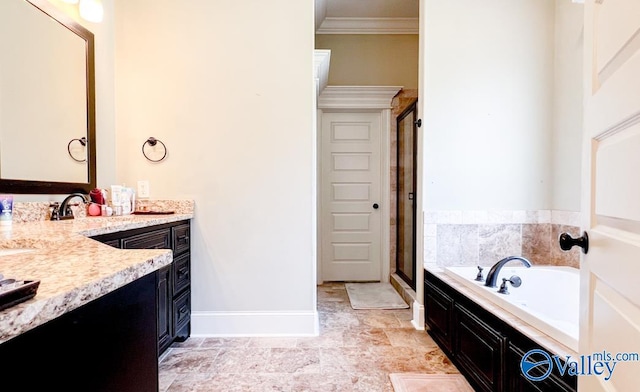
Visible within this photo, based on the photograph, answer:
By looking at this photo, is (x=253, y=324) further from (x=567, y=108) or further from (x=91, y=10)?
(x=567, y=108)

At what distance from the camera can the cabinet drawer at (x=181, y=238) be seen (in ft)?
6.66

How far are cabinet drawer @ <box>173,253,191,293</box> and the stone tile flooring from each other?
42 cm

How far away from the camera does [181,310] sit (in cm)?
212

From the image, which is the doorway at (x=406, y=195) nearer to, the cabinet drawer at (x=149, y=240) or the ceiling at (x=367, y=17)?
the ceiling at (x=367, y=17)

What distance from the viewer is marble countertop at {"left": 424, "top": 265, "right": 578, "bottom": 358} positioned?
1.12 meters

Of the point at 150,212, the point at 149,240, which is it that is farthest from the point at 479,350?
the point at 150,212

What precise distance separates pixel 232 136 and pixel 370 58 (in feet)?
7.21

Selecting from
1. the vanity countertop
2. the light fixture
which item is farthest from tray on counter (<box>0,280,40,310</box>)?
the light fixture

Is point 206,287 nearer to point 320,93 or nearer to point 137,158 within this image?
point 137,158

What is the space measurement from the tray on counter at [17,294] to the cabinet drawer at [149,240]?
1214 mm

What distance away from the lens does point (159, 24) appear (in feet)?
7.39

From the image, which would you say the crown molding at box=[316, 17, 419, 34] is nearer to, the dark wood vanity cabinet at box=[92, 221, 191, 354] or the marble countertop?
the dark wood vanity cabinet at box=[92, 221, 191, 354]

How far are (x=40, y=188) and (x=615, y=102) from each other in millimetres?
2342

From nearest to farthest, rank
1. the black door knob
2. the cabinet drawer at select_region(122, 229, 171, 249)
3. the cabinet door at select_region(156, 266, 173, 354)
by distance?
the black door knob
the cabinet drawer at select_region(122, 229, 171, 249)
the cabinet door at select_region(156, 266, 173, 354)
